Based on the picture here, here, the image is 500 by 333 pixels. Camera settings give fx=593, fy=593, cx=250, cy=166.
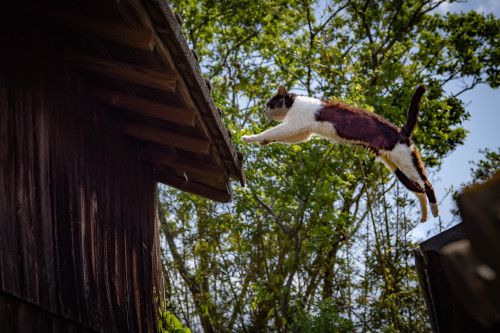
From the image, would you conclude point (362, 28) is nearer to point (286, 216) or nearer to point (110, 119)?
point (286, 216)

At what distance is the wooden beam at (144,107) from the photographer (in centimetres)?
351

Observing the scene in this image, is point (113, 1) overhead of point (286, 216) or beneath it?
beneath

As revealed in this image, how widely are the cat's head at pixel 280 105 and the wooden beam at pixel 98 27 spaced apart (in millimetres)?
2168

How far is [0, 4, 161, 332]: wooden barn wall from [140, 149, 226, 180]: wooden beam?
26cm

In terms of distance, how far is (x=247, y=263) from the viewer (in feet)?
34.5

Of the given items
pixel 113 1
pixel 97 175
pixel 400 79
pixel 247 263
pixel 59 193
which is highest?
pixel 400 79

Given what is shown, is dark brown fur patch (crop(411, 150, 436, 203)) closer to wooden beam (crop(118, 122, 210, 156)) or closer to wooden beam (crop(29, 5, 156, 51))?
wooden beam (crop(118, 122, 210, 156))

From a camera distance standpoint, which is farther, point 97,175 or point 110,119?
point 110,119

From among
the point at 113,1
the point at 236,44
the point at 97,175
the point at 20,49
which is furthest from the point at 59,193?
the point at 236,44

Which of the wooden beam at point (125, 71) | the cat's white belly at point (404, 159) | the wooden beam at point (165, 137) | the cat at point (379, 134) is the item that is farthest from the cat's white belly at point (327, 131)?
the wooden beam at point (125, 71)

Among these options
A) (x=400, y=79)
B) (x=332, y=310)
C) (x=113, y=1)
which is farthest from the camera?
(x=400, y=79)

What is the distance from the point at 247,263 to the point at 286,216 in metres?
1.08

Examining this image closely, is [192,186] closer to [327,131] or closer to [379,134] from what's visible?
[327,131]

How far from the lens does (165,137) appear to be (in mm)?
3986
